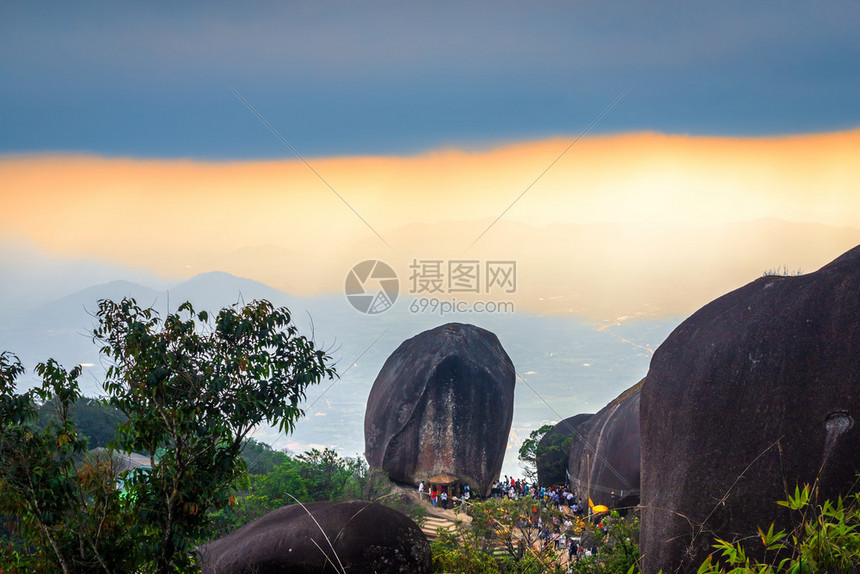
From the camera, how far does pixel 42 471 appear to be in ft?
20.3

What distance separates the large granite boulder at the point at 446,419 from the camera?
64.8 feet

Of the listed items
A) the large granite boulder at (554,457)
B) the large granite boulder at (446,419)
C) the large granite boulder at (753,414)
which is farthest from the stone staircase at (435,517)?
the large granite boulder at (753,414)

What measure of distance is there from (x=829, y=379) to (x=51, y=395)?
7.35m

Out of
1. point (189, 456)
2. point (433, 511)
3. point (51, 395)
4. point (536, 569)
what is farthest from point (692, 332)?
point (433, 511)

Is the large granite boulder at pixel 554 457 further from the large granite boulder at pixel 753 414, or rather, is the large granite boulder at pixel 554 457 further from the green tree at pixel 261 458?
the large granite boulder at pixel 753 414

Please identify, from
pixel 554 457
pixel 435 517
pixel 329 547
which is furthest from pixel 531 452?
pixel 329 547

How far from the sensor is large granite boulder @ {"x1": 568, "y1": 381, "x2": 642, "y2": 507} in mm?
15305

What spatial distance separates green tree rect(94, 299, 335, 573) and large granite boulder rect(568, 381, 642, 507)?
10.3 m

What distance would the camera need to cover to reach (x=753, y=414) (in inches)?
278

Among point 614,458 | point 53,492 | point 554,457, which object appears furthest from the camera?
point 554,457

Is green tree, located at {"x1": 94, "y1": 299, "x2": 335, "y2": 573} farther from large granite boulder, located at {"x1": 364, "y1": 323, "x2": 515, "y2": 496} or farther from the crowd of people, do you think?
large granite boulder, located at {"x1": 364, "y1": 323, "x2": 515, "y2": 496}

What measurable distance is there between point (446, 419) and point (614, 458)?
17.3 feet

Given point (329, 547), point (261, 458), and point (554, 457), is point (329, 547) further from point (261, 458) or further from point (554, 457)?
point (261, 458)

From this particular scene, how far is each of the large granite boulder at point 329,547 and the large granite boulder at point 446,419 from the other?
10021mm
